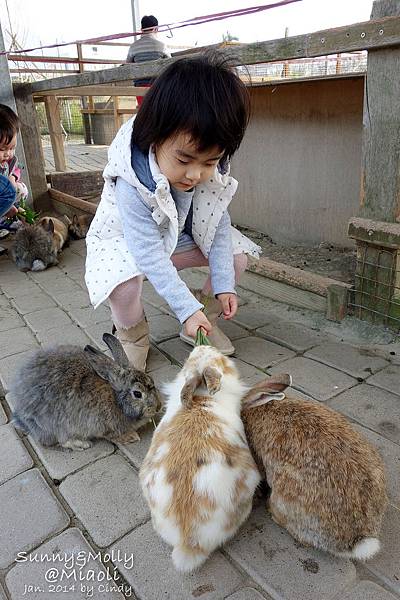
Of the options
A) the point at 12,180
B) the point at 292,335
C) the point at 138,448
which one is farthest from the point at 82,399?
the point at 12,180

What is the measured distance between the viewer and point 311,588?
1279 mm

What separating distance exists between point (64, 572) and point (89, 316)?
1.86 metres

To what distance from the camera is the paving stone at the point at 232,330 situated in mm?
2748

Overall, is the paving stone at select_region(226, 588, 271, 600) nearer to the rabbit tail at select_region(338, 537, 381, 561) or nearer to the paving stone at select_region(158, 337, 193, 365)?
the rabbit tail at select_region(338, 537, 381, 561)

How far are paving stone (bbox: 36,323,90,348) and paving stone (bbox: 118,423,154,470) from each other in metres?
0.90

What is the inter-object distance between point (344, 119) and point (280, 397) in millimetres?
2777

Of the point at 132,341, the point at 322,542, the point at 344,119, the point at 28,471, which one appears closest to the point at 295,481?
the point at 322,542

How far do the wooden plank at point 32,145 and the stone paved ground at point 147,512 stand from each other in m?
3.23

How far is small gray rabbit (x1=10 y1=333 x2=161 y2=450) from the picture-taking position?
5.97 ft

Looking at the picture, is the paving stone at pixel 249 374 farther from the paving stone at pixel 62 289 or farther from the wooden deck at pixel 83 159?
the wooden deck at pixel 83 159

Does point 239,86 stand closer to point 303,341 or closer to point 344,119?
point 303,341

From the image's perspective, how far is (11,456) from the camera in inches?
72.6

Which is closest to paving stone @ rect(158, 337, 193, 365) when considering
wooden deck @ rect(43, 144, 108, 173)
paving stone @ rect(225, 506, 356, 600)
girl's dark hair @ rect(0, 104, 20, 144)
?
paving stone @ rect(225, 506, 356, 600)

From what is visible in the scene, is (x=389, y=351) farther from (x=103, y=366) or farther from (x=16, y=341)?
(x=16, y=341)
